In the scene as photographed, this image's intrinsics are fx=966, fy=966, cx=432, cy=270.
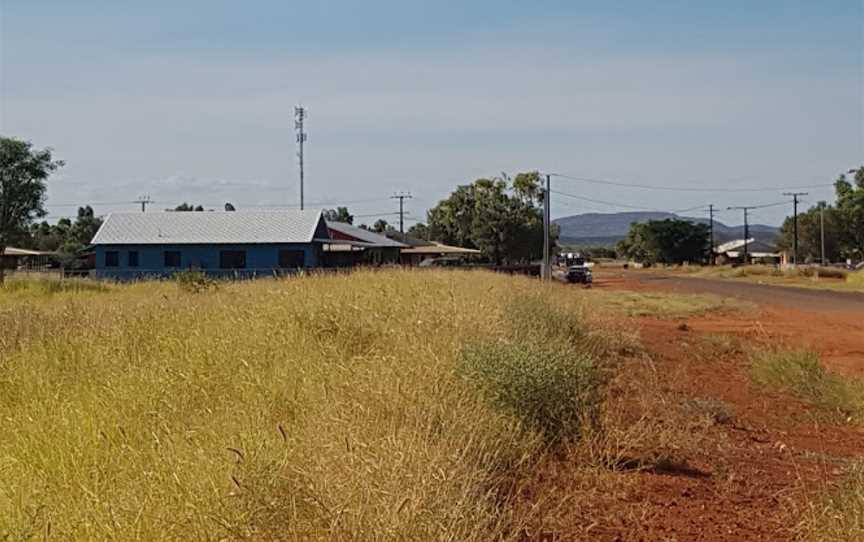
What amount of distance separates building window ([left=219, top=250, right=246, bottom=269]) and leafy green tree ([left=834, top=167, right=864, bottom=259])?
192 ft

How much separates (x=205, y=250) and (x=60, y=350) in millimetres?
46853

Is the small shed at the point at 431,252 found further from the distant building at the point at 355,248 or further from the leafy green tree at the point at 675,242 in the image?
the leafy green tree at the point at 675,242

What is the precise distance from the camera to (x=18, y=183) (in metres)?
49.0

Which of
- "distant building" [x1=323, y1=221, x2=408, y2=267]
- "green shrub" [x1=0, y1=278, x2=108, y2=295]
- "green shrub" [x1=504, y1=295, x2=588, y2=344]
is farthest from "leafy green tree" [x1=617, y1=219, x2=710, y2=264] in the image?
"green shrub" [x1=504, y1=295, x2=588, y2=344]

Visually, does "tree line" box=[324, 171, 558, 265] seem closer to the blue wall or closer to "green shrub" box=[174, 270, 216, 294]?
the blue wall

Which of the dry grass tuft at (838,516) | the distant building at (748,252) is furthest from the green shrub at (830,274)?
the distant building at (748,252)

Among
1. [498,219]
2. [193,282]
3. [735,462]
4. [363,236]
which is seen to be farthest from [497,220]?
[735,462]

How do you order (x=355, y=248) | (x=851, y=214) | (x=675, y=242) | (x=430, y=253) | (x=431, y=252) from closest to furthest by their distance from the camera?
1. (x=355, y=248)
2. (x=431, y=252)
3. (x=430, y=253)
4. (x=851, y=214)
5. (x=675, y=242)

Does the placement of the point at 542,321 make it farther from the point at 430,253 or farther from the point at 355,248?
the point at 430,253

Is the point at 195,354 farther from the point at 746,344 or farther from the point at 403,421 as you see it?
the point at 746,344

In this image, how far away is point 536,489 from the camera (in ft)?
21.6

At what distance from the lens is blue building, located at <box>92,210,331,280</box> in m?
54.1

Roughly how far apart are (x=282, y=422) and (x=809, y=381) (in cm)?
1243

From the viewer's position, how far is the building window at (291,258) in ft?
178
